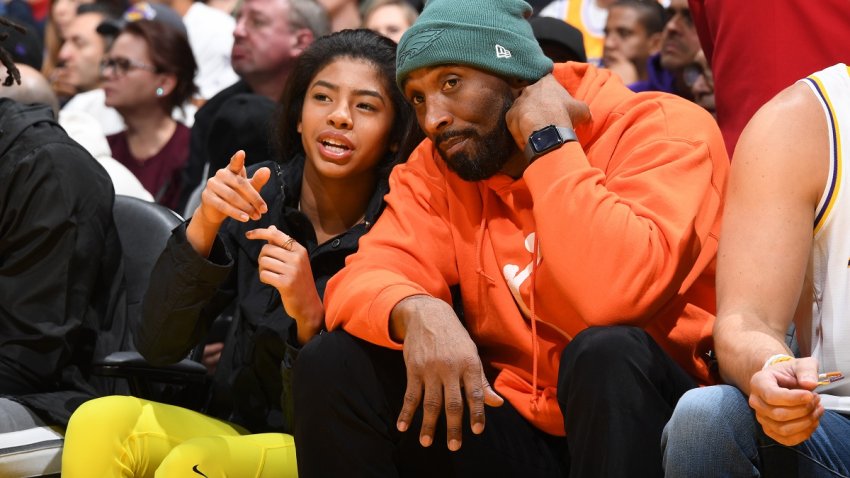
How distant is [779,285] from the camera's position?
92.5 inches

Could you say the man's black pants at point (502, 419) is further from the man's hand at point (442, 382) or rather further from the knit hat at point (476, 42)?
the knit hat at point (476, 42)

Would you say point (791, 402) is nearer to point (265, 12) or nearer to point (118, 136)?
point (265, 12)

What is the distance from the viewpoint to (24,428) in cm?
320

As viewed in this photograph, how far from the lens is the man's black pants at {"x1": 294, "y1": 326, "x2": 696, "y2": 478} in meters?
2.23

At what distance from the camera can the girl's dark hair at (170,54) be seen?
6.15m

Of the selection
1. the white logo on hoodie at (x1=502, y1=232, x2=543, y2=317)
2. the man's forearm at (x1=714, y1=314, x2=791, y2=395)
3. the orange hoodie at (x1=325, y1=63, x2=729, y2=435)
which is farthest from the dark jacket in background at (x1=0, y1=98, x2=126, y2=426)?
the man's forearm at (x1=714, y1=314, x2=791, y2=395)

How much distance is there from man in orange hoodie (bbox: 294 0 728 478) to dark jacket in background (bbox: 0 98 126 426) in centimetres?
95

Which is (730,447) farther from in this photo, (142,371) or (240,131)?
(240,131)

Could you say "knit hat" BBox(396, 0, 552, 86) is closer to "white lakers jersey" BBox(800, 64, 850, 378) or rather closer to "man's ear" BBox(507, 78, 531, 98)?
"man's ear" BBox(507, 78, 531, 98)

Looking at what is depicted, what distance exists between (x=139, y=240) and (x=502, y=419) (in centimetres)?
148

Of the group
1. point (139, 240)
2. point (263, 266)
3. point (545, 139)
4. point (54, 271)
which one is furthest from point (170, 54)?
point (545, 139)

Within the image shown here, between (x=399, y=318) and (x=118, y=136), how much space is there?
4213 mm

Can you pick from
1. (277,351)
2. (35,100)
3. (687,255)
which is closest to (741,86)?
(687,255)

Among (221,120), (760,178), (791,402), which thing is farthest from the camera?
(221,120)
